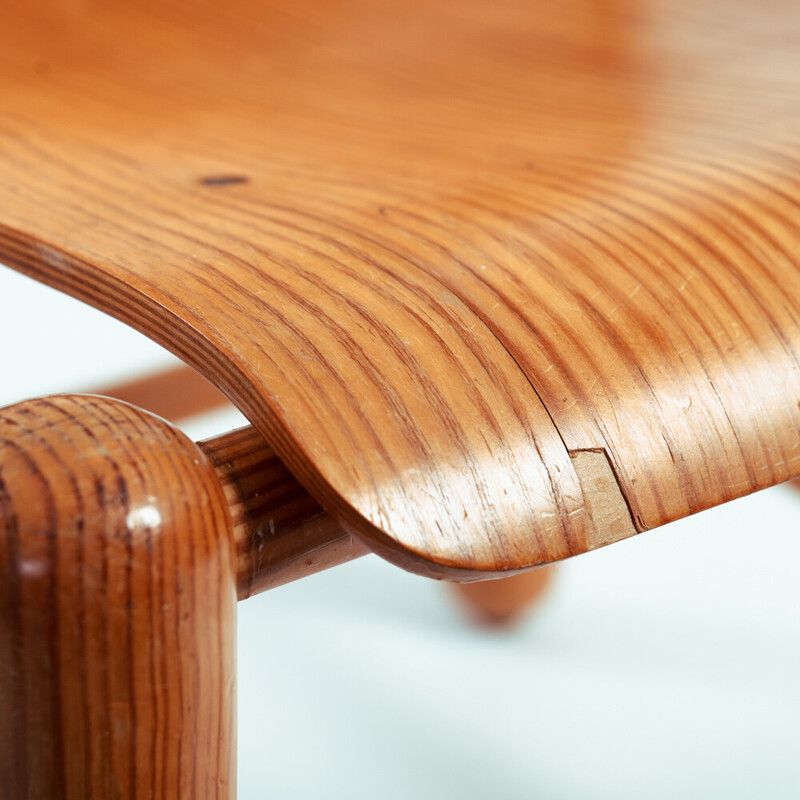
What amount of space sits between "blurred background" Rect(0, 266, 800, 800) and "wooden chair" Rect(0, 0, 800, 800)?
0.65ft

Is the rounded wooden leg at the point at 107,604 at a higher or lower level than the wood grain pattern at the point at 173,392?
lower

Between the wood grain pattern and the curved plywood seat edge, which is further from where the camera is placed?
the wood grain pattern

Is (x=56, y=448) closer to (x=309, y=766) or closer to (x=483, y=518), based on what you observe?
(x=483, y=518)

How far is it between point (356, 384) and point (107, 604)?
42mm

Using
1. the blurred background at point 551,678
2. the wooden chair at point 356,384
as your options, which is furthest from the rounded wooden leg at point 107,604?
the blurred background at point 551,678

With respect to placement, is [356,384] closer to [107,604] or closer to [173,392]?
[107,604]

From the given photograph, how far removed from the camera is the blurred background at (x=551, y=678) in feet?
1.14

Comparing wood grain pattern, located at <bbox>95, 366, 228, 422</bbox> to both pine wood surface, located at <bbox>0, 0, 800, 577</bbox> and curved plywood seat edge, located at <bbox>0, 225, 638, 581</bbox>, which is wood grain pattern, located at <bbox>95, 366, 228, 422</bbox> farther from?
curved plywood seat edge, located at <bbox>0, 225, 638, 581</bbox>

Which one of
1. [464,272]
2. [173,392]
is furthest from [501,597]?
[464,272]

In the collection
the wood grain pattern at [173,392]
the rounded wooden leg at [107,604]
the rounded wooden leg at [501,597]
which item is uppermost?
the wood grain pattern at [173,392]

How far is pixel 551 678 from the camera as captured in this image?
1.30ft

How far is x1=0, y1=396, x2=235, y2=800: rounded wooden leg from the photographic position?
125mm

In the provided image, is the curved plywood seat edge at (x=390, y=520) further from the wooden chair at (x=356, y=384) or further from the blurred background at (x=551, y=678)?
the blurred background at (x=551, y=678)

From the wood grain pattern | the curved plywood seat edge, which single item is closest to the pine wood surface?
the curved plywood seat edge
